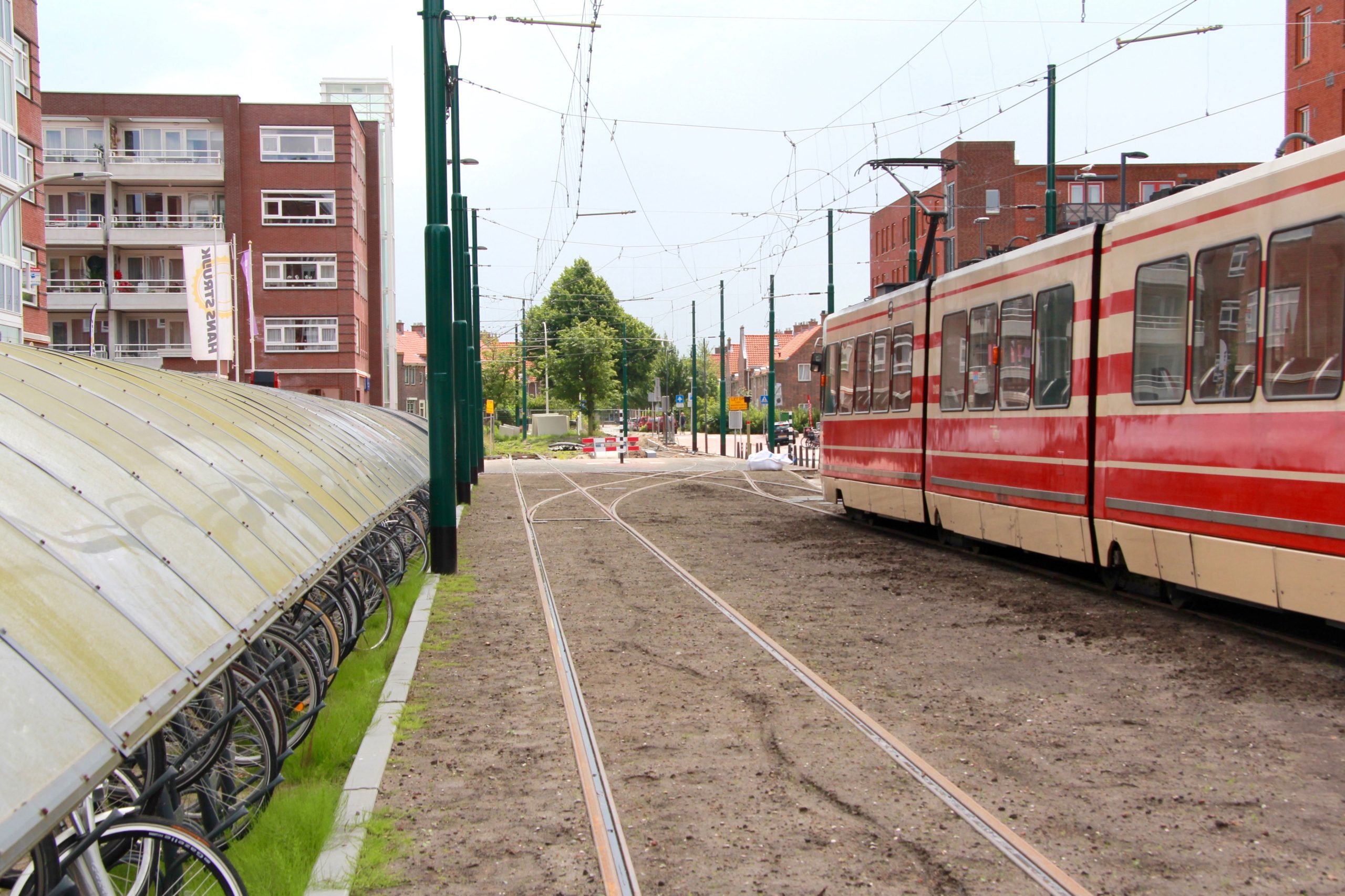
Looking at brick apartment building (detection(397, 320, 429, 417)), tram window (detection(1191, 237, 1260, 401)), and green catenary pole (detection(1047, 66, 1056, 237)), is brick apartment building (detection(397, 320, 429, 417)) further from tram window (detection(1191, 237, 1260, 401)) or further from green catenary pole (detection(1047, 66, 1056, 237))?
tram window (detection(1191, 237, 1260, 401))

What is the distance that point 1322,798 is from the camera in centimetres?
550

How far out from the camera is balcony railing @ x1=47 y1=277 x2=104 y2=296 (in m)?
53.0

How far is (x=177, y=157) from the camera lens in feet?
178

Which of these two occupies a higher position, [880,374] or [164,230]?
[164,230]

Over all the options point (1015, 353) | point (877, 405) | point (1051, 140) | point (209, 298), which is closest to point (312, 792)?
point (1015, 353)

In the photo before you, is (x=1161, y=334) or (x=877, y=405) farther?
(x=877, y=405)

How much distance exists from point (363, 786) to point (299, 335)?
5242 cm

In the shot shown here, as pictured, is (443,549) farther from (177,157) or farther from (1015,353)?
(177,157)

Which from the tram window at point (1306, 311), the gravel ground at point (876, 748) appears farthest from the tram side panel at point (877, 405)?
the tram window at point (1306, 311)

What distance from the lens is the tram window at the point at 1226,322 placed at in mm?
8727

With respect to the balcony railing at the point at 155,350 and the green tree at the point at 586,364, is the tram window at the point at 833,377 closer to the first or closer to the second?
the balcony railing at the point at 155,350

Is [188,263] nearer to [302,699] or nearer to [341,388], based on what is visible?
[341,388]

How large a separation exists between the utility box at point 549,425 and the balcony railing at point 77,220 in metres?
34.7

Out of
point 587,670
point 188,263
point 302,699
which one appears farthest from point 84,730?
point 188,263
